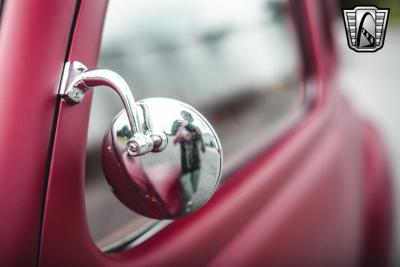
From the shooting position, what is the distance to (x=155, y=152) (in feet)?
2.87

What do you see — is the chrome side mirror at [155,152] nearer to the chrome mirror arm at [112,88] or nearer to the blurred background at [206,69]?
the chrome mirror arm at [112,88]

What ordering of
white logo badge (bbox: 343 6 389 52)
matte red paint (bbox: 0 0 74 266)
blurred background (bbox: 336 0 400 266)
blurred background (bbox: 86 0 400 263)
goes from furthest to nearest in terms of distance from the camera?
blurred background (bbox: 336 0 400 266)
white logo badge (bbox: 343 6 389 52)
blurred background (bbox: 86 0 400 263)
matte red paint (bbox: 0 0 74 266)

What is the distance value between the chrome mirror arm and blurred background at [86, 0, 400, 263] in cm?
17

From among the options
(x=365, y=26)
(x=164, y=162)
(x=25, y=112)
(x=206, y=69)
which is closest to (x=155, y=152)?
(x=164, y=162)

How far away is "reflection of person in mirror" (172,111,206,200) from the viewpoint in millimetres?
885

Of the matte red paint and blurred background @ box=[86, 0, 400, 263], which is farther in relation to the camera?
blurred background @ box=[86, 0, 400, 263]

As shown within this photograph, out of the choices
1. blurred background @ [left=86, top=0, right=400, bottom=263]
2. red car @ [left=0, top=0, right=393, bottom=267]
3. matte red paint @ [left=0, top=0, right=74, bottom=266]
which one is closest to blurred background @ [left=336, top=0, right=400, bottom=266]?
red car @ [left=0, top=0, right=393, bottom=267]

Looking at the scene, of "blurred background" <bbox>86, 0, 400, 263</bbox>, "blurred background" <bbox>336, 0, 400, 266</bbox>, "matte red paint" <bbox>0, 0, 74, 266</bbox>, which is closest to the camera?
"matte red paint" <bbox>0, 0, 74, 266</bbox>

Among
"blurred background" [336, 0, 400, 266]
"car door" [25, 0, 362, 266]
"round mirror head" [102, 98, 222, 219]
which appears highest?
"round mirror head" [102, 98, 222, 219]

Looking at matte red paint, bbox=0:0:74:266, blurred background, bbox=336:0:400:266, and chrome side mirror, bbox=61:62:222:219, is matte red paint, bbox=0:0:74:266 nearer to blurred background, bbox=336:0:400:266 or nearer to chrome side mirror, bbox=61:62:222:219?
chrome side mirror, bbox=61:62:222:219

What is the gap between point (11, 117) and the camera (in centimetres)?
87

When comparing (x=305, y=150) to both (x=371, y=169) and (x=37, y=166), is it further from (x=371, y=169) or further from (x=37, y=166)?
(x=37, y=166)

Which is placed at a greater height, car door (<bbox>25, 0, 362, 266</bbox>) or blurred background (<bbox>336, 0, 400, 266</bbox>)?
car door (<bbox>25, 0, 362, 266</bbox>)

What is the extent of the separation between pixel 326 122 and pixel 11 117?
142cm
